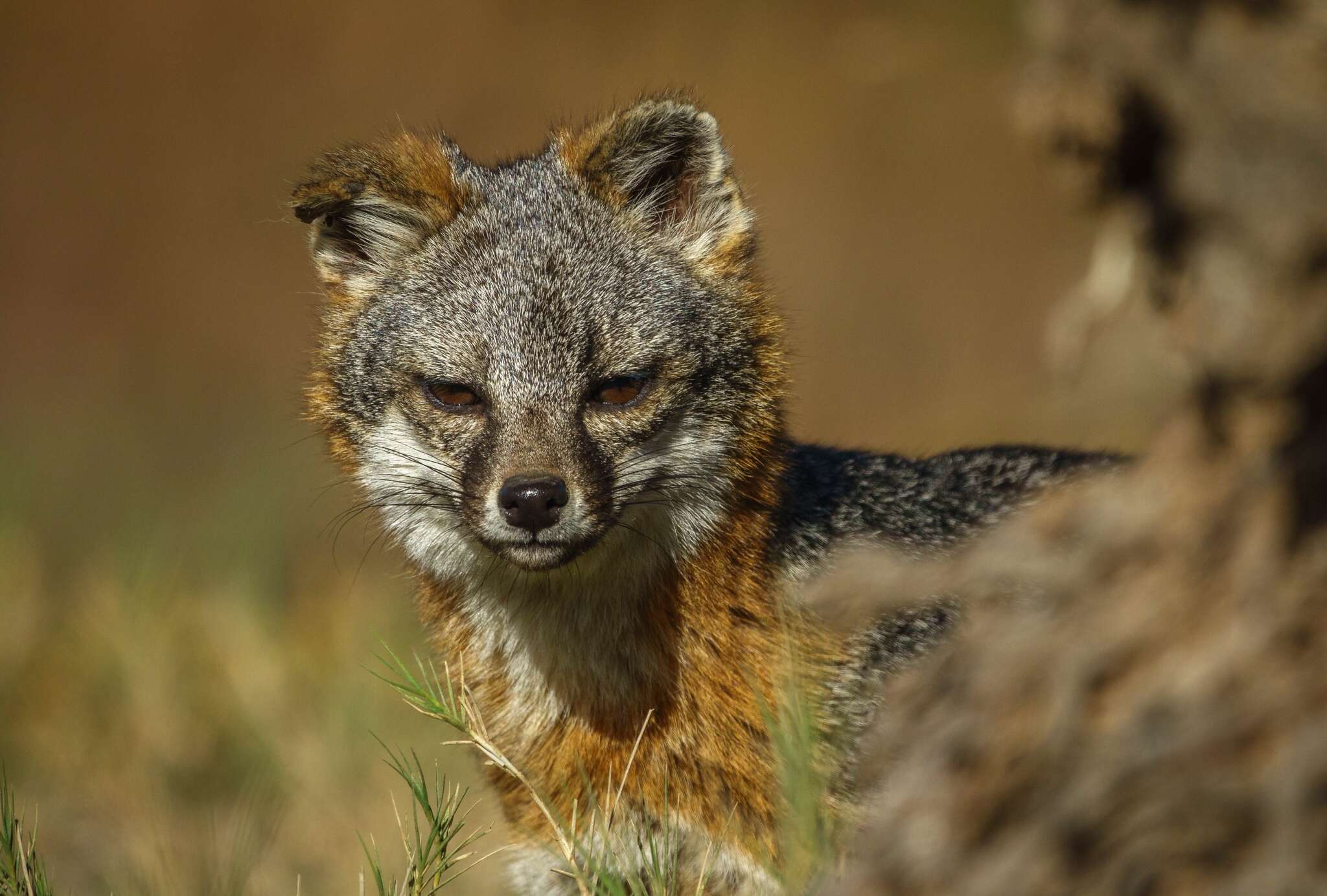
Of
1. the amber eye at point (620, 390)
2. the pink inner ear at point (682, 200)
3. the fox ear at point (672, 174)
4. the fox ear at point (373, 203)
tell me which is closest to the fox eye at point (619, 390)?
the amber eye at point (620, 390)

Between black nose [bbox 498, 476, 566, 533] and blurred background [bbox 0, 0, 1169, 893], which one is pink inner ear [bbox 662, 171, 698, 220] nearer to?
black nose [bbox 498, 476, 566, 533]

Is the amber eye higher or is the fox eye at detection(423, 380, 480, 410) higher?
the amber eye

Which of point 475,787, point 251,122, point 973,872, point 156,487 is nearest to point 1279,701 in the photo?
point 973,872

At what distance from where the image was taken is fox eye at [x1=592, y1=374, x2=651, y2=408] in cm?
495

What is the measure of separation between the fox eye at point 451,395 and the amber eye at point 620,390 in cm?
46

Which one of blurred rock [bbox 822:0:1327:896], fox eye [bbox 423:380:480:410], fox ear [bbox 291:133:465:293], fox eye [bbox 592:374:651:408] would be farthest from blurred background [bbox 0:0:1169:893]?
blurred rock [bbox 822:0:1327:896]

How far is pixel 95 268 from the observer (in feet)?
49.8

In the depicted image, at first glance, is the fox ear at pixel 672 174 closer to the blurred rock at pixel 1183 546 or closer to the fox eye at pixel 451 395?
the fox eye at pixel 451 395

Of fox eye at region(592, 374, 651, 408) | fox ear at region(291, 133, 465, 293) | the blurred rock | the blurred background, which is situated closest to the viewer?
the blurred rock

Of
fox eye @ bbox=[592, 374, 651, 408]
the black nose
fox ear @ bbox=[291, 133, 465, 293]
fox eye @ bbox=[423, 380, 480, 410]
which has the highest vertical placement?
fox ear @ bbox=[291, 133, 465, 293]

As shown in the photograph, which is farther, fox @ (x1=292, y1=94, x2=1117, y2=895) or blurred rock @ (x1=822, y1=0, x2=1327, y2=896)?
fox @ (x1=292, y1=94, x2=1117, y2=895)

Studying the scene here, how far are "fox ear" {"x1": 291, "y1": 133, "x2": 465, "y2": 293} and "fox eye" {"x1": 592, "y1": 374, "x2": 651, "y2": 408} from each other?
1.10 meters

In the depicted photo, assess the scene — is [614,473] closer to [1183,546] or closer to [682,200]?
[682,200]

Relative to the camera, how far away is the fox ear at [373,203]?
534 cm
